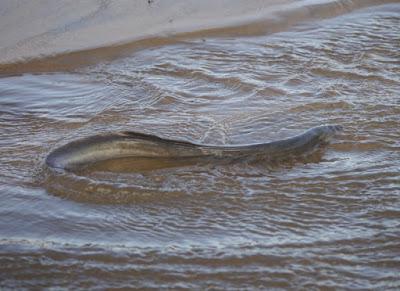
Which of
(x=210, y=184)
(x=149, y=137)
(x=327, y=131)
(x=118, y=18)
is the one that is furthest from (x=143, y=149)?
(x=118, y=18)

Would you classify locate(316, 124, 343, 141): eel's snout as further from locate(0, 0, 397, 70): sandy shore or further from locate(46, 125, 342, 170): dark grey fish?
locate(0, 0, 397, 70): sandy shore

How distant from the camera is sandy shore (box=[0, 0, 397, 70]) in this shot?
6031 mm

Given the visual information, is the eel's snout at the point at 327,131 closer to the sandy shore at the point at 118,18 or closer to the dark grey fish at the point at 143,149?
the dark grey fish at the point at 143,149

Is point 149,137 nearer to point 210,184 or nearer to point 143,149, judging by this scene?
point 143,149

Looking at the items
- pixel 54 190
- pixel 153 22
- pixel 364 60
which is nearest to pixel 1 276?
pixel 54 190

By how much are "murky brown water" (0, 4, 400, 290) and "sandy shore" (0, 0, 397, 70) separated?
2.80ft

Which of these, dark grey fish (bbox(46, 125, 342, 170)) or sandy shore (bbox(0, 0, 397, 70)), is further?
sandy shore (bbox(0, 0, 397, 70))

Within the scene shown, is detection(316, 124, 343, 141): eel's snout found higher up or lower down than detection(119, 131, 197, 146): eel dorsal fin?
lower down

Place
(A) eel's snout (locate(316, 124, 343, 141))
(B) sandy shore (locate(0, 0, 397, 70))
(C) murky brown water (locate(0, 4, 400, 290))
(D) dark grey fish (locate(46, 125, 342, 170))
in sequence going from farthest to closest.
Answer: (B) sandy shore (locate(0, 0, 397, 70)) → (A) eel's snout (locate(316, 124, 343, 141)) → (D) dark grey fish (locate(46, 125, 342, 170)) → (C) murky brown water (locate(0, 4, 400, 290))

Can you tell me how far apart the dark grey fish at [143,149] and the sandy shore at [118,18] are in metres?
2.40

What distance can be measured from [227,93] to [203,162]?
4.04 ft

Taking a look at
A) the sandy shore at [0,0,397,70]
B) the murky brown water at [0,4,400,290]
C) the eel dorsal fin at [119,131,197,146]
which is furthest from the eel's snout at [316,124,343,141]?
the sandy shore at [0,0,397,70]

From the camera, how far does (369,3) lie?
7148mm

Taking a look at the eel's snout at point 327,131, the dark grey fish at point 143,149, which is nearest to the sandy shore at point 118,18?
the dark grey fish at point 143,149
